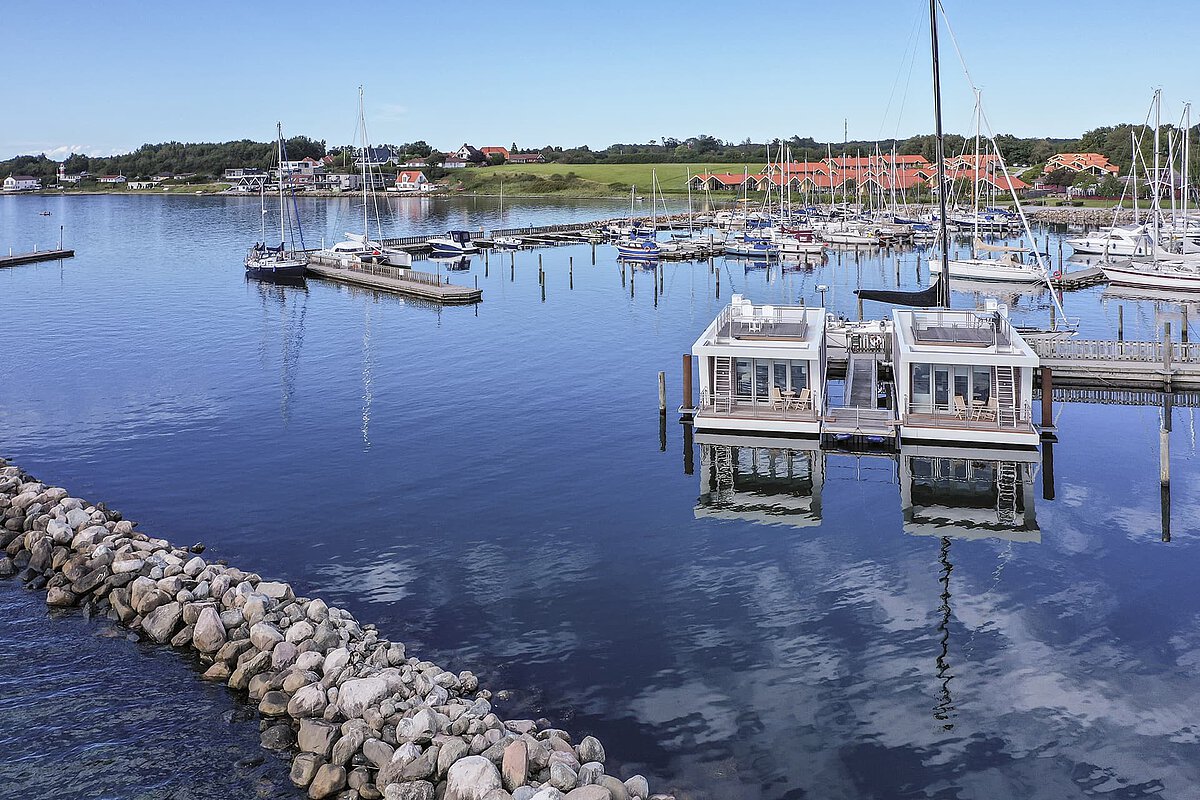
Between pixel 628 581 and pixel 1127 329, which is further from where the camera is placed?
pixel 1127 329

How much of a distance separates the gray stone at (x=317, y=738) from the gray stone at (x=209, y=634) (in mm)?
5414

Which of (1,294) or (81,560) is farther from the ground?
(1,294)

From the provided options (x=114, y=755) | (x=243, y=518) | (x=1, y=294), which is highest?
(x=1, y=294)

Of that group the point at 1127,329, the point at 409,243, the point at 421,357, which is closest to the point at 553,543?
the point at 421,357

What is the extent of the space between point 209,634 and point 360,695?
6.07m

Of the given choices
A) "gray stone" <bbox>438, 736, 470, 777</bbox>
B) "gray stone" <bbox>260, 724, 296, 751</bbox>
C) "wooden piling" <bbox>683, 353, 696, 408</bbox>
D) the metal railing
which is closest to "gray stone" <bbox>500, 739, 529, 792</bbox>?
"gray stone" <bbox>438, 736, 470, 777</bbox>

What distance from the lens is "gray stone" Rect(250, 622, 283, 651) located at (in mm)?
25406

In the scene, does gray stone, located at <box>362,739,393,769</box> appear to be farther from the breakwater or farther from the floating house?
the floating house

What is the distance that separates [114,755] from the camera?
22531 mm

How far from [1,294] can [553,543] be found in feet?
281

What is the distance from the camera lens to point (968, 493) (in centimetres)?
3841

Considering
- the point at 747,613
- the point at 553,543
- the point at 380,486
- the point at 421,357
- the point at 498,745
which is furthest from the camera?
the point at 421,357

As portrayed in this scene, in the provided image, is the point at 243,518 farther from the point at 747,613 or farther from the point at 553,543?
the point at 747,613

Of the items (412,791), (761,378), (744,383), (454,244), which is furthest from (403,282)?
(412,791)
